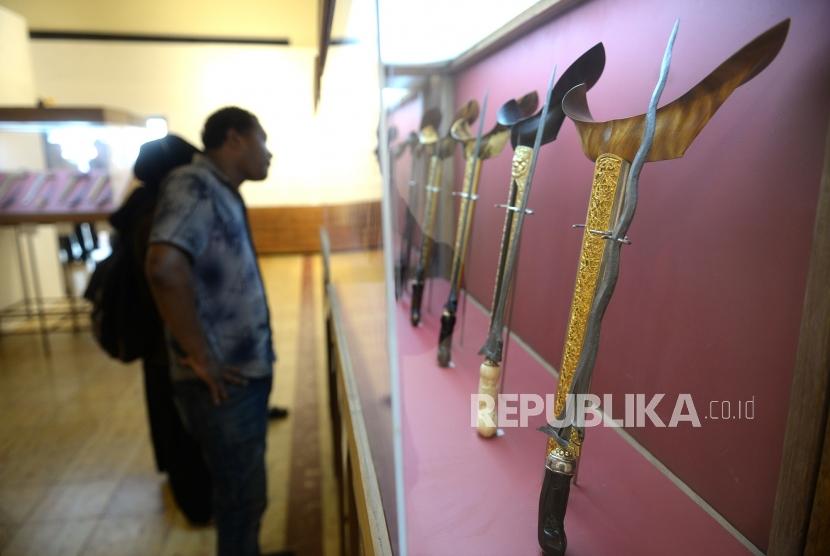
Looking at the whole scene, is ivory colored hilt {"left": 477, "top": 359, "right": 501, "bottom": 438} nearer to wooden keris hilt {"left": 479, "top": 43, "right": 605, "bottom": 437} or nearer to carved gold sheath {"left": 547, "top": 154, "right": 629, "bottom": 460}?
wooden keris hilt {"left": 479, "top": 43, "right": 605, "bottom": 437}

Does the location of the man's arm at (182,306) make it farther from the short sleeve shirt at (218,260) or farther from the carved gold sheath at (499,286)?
the carved gold sheath at (499,286)

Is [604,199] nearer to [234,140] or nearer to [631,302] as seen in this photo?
[631,302]

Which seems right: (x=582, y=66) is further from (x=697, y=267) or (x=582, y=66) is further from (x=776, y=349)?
(x=776, y=349)

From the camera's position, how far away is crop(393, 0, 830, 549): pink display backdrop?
0.55 meters

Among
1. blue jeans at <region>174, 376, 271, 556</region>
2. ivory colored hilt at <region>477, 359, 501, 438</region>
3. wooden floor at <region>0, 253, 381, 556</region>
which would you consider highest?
ivory colored hilt at <region>477, 359, 501, 438</region>

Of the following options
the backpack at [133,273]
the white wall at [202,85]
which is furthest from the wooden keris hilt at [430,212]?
the white wall at [202,85]

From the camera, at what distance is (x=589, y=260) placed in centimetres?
59

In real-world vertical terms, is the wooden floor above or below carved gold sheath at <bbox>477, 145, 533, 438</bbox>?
below

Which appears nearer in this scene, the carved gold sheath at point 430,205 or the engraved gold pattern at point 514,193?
the engraved gold pattern at point 514,193

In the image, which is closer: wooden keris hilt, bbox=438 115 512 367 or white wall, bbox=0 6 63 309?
wooden keris hilt, bbox=438 115 512 367

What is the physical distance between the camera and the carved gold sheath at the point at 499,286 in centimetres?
70

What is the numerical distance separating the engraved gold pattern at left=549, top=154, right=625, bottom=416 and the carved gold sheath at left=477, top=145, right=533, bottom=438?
12 centimetres

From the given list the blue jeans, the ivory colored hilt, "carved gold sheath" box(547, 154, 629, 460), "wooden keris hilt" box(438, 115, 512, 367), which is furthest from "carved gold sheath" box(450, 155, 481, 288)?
the blue jeans

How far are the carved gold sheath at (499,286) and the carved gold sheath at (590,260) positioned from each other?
118mm
